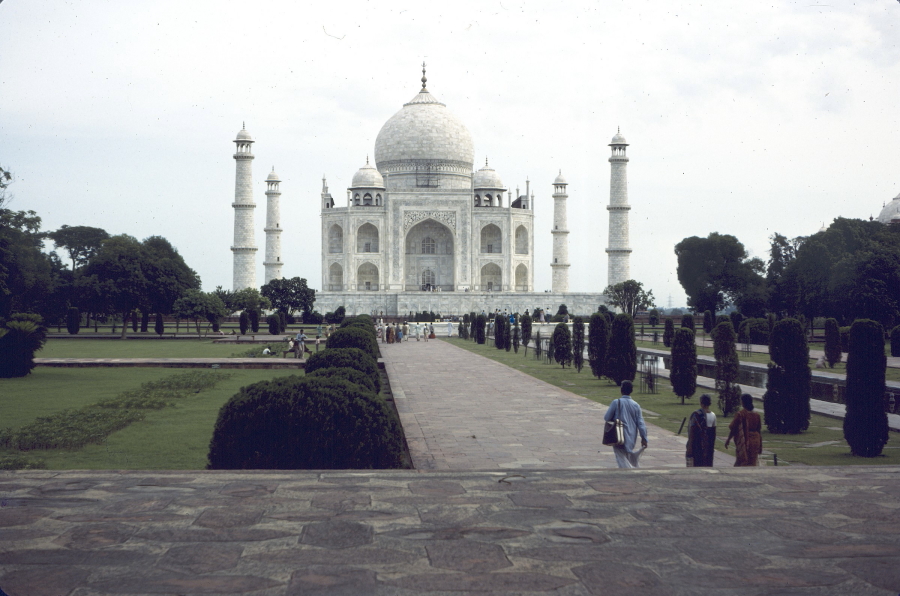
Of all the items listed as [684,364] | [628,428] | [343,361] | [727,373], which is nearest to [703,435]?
[628,428]

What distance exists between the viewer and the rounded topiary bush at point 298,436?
5.30m

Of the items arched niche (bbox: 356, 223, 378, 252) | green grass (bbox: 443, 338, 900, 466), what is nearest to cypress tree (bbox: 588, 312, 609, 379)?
green grass (bbox: 443, 338, 900, 466)

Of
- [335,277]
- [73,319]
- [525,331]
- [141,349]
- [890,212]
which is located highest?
[890,212]

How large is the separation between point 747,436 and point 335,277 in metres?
40.6

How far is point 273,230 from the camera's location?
144 feet

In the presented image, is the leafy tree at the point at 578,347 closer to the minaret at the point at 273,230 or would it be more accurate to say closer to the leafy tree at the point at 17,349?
the leafy tree at the point at 17,349

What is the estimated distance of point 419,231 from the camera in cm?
4656

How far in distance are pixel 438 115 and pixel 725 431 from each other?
39994 mm

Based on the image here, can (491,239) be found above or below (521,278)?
above

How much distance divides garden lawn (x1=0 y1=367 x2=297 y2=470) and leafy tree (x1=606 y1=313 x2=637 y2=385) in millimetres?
5504

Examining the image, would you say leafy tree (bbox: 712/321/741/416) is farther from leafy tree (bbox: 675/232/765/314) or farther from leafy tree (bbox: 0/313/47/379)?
leafy tree (bbox: 675/232/765/314)

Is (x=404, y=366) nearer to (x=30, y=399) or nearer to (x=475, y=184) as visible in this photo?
(x=30, y=399)

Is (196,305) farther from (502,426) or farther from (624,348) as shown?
(502,426)

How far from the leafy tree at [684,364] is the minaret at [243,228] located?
33679 millimetres
